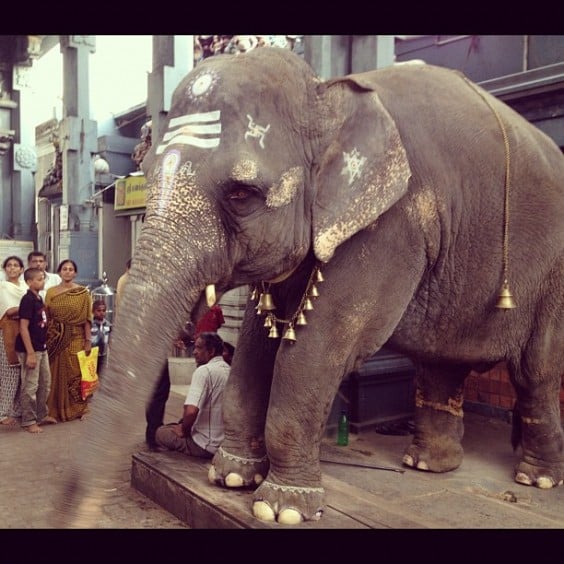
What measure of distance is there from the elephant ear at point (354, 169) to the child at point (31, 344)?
3.79 metres

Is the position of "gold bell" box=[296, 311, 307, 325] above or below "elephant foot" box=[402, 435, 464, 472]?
above

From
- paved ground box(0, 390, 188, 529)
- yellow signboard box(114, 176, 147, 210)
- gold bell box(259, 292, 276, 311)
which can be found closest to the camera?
gold bell box(259, 292, 276, 311)

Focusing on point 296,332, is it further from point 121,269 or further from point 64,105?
point 64,105

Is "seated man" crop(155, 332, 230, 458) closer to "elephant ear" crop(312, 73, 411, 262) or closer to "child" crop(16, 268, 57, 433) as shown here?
"elephant ear" crop(312, 73, 411, 262)

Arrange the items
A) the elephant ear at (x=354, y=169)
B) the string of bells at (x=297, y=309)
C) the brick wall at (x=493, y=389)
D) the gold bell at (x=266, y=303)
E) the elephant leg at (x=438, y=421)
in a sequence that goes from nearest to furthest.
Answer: the elephant ear at (x=354, y=169) → the string of bells at (x=297, y=309) → the gold bell at (x=266, y=303) → the elephant leg at (x=438, y=421) → the brick wall at (x=493, y=389)

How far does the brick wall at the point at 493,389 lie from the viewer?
223 inches

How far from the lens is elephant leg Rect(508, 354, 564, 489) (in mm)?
3816

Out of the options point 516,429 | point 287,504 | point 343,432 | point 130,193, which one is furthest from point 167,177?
point 130,193

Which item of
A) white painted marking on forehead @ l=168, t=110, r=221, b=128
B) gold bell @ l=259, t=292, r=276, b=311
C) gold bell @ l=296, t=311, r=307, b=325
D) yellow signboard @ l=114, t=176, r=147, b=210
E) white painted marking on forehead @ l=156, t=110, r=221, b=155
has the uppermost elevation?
yellow signboard @ l=114, t=176, r=147, b=210

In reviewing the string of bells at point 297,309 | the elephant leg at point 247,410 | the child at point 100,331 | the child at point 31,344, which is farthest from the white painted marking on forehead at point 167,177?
the child at point 100,331

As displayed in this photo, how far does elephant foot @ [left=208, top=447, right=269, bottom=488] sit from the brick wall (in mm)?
2842

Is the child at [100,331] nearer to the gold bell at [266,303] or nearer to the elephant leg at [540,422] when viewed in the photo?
the gold bell at [266,303]

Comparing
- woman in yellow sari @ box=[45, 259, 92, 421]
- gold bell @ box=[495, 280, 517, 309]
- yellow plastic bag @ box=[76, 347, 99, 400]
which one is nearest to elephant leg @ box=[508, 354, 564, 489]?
gold bell @ box=[495, 280, 517, 309]

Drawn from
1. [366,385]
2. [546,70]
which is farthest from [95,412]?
[546,70]
